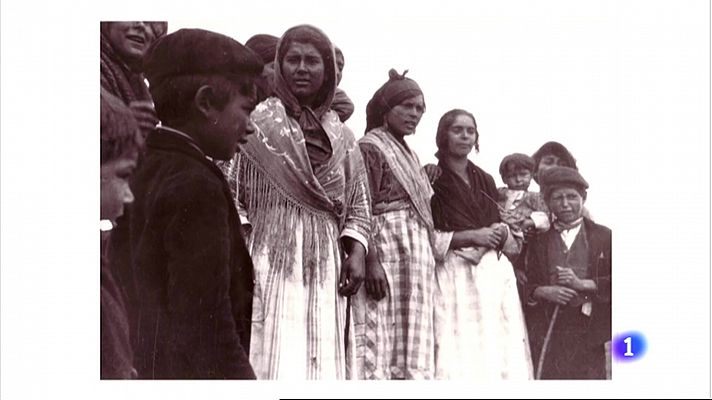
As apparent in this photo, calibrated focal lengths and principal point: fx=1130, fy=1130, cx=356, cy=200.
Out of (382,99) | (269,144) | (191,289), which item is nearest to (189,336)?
(191,289)

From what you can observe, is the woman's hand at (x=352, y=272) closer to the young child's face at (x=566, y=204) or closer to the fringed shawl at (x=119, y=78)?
the young child's face at (x=566, y=204)

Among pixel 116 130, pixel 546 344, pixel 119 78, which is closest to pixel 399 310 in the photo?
pixel 546 344

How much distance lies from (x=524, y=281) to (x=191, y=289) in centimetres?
158

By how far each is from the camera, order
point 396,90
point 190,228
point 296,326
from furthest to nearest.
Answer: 1. point 396,90
2. point 296,326
3. point 190,228

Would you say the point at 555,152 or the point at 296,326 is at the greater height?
the point at 555,152

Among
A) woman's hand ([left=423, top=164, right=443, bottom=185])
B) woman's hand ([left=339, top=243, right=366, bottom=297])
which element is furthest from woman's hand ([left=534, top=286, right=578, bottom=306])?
woman's hand ([left=339, top=243, right=366, bottom=297])

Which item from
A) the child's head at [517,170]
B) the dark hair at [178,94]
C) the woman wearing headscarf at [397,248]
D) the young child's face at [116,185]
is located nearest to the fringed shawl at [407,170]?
the woman wearing headscarf at [397,248]

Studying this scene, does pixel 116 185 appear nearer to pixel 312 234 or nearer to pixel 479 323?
pixel 312 234

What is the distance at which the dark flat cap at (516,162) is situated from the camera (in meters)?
5.40

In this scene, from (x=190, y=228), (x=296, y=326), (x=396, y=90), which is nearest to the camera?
(x=190, y=228)

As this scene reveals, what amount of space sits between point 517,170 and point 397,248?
69 cm

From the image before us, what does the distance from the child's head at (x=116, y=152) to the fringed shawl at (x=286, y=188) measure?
0.50 m

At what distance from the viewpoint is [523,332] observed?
5387 mm

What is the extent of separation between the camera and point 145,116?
17.0 ft
